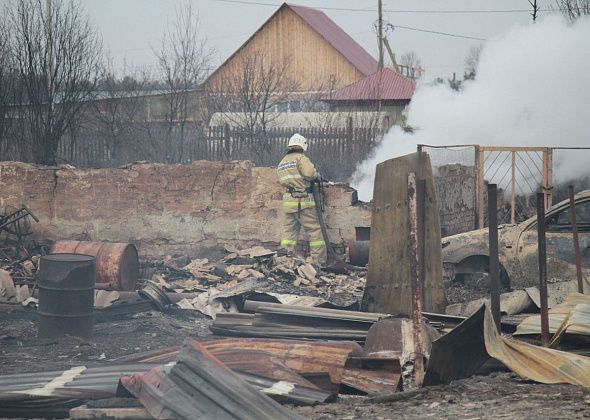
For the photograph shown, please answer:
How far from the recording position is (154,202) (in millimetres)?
14234

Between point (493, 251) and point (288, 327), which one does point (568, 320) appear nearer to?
point (493, 251)

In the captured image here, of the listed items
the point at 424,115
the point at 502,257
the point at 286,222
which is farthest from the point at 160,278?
the point at 424,115

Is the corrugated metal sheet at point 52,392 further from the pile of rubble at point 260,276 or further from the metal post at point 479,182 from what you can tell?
the metal post at point 479,182

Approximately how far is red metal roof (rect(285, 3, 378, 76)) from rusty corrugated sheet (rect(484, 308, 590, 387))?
32548 millimetres

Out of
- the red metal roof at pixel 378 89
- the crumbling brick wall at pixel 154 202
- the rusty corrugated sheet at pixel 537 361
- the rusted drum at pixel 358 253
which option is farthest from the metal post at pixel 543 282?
the red metal roof at pixel 378 89

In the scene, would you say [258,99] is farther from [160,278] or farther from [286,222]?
[160,278]

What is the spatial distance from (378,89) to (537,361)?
56.5 feet

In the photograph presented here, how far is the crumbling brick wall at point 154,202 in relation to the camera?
14.0 m

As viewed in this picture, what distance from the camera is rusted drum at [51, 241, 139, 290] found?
10.8 meters

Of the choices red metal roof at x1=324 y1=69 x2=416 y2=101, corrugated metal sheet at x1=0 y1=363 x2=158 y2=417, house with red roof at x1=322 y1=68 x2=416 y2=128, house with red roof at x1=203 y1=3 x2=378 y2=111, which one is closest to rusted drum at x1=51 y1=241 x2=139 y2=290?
corrugated metal sheet at x1=0 y1=363 x2=158 y2=417

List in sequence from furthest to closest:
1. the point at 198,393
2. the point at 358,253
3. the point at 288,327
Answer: the point at 358,253, the point at 288,327, the point at 198,393

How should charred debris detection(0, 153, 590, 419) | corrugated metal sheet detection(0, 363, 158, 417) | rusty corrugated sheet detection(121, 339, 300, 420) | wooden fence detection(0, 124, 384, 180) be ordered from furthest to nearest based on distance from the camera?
1. wooden fence detection(0, 124, 384, 180)
2. corrugated metal sheet detection(0, 363, 158, 417)
3. charred debris detection(0, 153, 590, 419)
4. rusty corrugated sheet detection(121, 339, 300, 420)

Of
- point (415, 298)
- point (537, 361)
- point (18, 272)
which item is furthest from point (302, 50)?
point (537, 361)

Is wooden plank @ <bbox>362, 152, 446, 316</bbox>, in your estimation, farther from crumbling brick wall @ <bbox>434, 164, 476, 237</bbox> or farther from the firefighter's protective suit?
crumbling brick wall @ <bbox>434, 164, 476, 237</bbox>
